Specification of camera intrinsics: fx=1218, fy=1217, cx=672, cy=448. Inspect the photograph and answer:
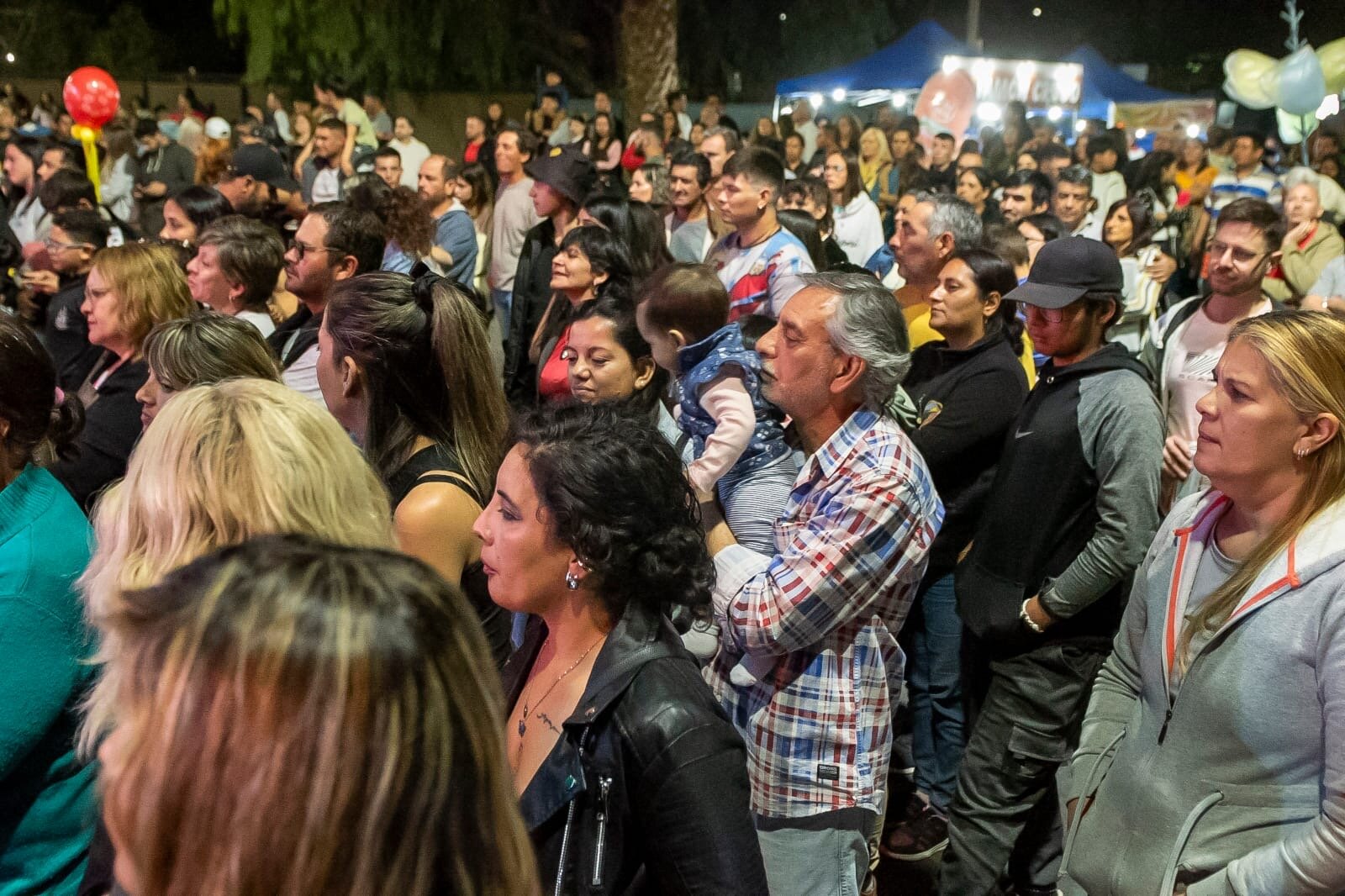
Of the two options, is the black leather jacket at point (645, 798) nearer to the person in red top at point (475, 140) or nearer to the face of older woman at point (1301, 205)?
the face of older woman at point (1301, 205)

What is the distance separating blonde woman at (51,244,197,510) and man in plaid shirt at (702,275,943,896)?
2124mm

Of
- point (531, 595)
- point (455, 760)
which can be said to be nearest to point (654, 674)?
point (531, 595)

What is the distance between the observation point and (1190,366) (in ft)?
13.8

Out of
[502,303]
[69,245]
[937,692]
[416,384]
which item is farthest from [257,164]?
[937,692]

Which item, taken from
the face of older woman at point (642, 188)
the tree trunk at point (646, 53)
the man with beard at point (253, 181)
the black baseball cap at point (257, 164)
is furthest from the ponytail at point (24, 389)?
the tree trunk at point (646, 53)

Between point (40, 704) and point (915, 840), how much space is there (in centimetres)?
287

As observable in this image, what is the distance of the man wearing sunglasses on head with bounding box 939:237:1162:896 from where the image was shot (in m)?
3.27

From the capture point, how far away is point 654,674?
1.89 m

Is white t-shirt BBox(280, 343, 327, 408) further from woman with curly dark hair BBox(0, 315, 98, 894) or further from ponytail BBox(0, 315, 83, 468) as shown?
woman with curly dark hair BBox(0, 315, 98, 894)

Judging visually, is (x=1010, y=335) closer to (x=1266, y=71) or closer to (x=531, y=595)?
(x=531, y=595)

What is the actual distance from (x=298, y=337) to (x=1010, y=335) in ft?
8.70

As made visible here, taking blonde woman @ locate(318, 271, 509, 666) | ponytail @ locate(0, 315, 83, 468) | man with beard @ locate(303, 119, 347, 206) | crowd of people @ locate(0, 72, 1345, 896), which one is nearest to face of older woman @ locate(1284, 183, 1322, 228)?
crowd of people @ locate(0, 72, 1345, 896)

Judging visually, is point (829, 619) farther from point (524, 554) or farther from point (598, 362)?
point (598, 362)

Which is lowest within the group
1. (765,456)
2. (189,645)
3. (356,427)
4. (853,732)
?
(853,732)
